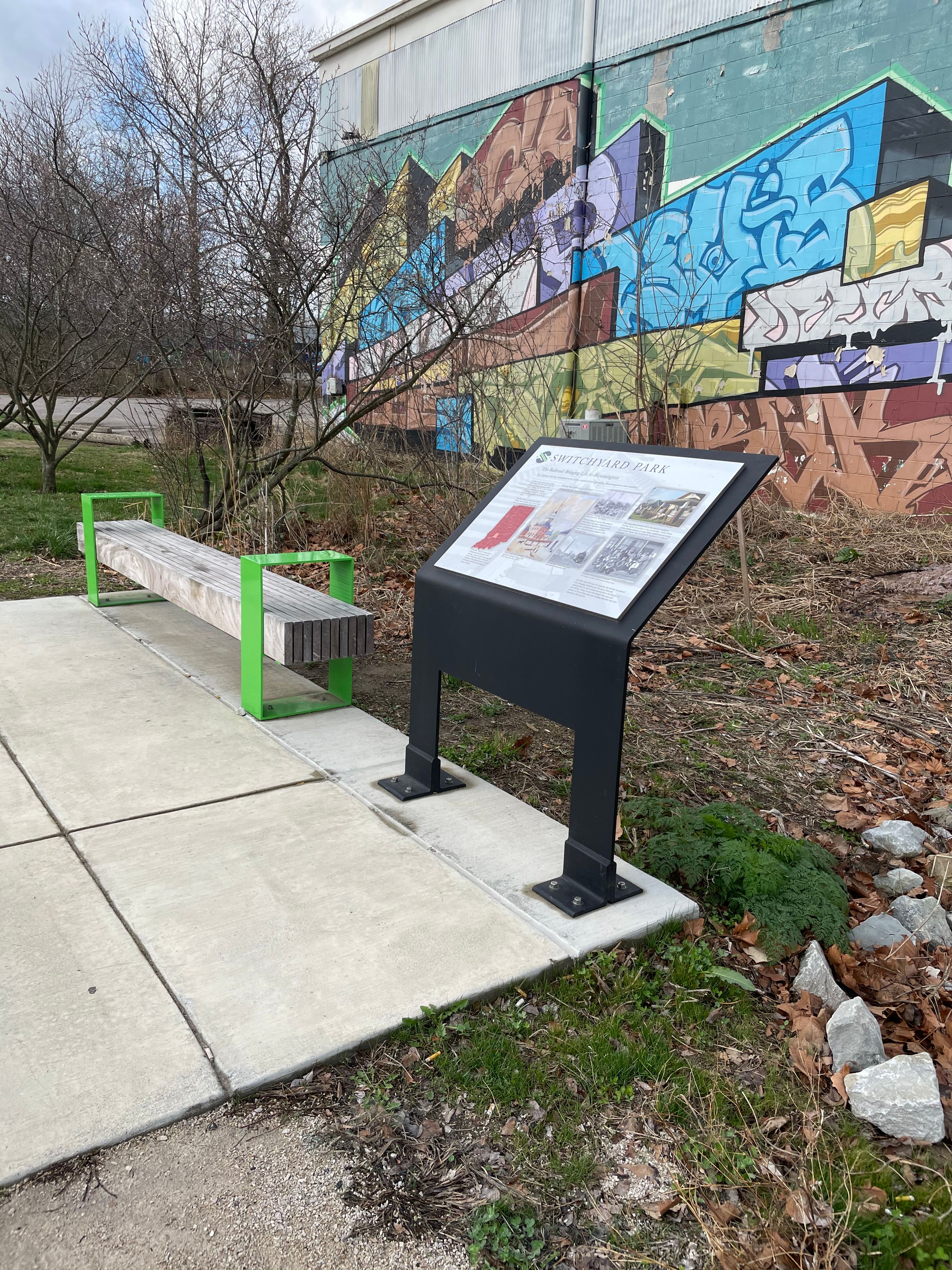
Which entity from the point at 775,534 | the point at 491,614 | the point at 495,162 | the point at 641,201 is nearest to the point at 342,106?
the point at 495,162

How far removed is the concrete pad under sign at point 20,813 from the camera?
10.8ft

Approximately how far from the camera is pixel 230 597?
454cm

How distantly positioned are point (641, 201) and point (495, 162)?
294 centimetres

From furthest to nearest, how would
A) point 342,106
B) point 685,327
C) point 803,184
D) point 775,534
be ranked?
point 342,106
point 685,327
point 803,184
point 775,534

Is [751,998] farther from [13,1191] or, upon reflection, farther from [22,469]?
[22,469]

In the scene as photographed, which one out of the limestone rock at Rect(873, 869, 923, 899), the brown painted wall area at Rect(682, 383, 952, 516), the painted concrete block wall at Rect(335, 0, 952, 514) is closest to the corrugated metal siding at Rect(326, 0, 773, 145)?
the painted concrete block wall at Rect(335, 0, 952, 514)

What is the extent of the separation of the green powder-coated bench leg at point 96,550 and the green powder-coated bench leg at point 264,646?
67.7 inches

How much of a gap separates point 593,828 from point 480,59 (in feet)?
43.1

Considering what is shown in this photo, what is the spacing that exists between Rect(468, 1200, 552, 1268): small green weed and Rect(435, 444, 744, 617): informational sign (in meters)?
1.53

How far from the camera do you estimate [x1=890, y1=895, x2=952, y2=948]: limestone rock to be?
296cm

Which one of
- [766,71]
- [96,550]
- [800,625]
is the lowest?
[800,625]

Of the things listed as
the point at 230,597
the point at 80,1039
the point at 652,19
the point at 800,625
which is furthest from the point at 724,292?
the point at 80,1039

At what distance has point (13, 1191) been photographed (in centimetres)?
191

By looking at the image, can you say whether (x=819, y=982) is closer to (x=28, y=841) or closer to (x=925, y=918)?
(x=925, y=918)
